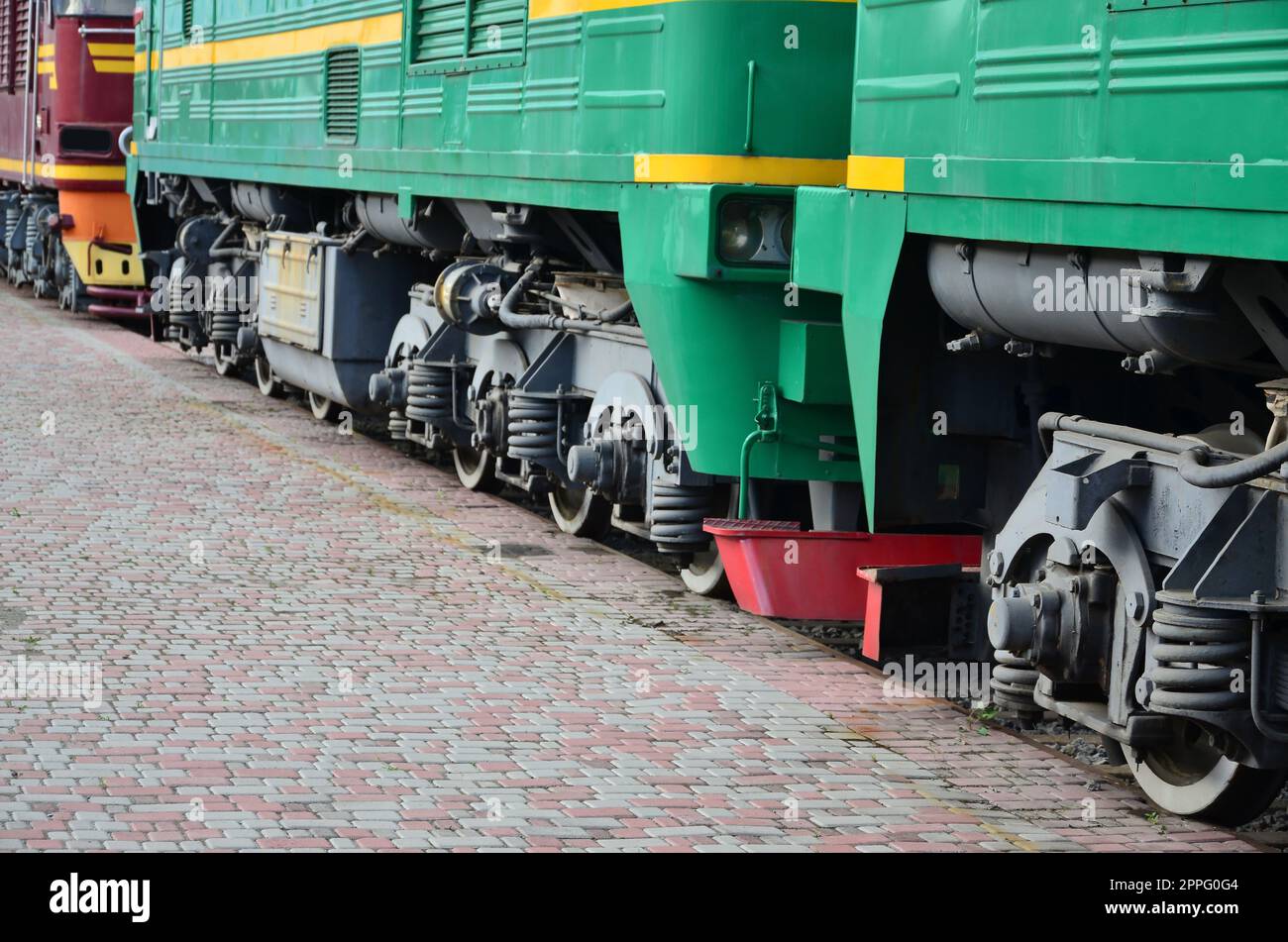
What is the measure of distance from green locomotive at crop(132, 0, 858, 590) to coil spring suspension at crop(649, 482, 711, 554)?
0.02m

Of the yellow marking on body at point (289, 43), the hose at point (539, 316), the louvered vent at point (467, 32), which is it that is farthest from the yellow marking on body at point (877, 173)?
the yellow marking on body at point (289, 43)

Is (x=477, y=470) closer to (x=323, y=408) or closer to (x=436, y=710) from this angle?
(x=323, y=408)

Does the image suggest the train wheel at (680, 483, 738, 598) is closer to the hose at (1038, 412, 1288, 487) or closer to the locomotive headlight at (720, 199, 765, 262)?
the locomotive headlight at (720, 199, 765, 262)

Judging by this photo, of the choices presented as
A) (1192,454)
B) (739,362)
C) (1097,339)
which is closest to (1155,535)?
(1192,454)

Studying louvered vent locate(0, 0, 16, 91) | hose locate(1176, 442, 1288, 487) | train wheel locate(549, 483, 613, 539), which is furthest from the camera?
louvered vent locate(0, 0, 16, 91)

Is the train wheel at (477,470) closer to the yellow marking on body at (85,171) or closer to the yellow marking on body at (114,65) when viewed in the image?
the yellow marking on body at (85,171)

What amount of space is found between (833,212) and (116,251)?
17498mm

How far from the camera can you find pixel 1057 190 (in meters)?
5.83

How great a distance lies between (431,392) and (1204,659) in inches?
293

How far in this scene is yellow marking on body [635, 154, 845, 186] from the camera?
815 cm

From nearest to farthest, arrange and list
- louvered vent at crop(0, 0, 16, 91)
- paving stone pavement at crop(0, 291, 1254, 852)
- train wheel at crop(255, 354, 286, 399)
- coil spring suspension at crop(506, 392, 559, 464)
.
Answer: paving stone pavement at crop(0, 291, 1254, 852)
coil spring suspension at crop(506, 392, 559, 464)
train wheel at crop(255, 354, 286, 399)
louvered vent at crop(0, 0, 16, 91)

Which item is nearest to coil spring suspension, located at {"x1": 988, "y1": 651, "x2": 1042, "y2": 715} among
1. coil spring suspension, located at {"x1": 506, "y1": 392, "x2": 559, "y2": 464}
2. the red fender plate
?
the red fender plate

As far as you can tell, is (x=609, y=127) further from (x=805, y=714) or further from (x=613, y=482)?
(x=805, y=714)

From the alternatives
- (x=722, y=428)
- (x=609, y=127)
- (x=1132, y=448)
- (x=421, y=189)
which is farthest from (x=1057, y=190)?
(x=421, y=189)
